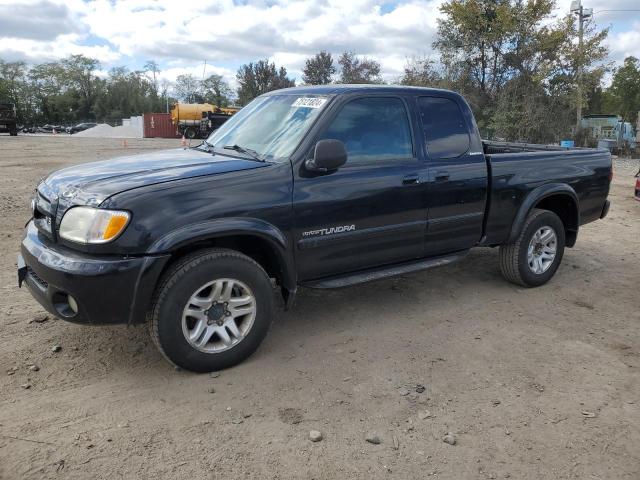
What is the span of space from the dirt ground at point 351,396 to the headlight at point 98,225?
3.10 ft

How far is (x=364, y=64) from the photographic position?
4606 cm

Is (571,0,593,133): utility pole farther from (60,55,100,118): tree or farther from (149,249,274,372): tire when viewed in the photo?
(60,55,100,118): tree

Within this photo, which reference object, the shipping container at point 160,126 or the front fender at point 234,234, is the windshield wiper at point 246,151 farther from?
the shipping container at point 160,126

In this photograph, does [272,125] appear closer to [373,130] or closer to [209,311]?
[373,130]

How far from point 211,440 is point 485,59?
27.4m

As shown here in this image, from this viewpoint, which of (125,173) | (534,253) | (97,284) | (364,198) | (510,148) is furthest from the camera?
(510,148)

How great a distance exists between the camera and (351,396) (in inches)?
128

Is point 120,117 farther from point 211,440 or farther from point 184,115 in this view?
point 211,440

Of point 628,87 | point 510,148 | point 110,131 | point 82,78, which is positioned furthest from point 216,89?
point 510,148

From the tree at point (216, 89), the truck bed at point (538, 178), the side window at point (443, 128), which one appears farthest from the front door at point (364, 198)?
the tree at point (216, 89)

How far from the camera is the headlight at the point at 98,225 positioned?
3049mm

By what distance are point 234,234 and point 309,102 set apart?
1.33 meters

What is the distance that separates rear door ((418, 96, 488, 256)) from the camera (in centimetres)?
441

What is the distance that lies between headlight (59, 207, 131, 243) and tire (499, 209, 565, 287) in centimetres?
366
